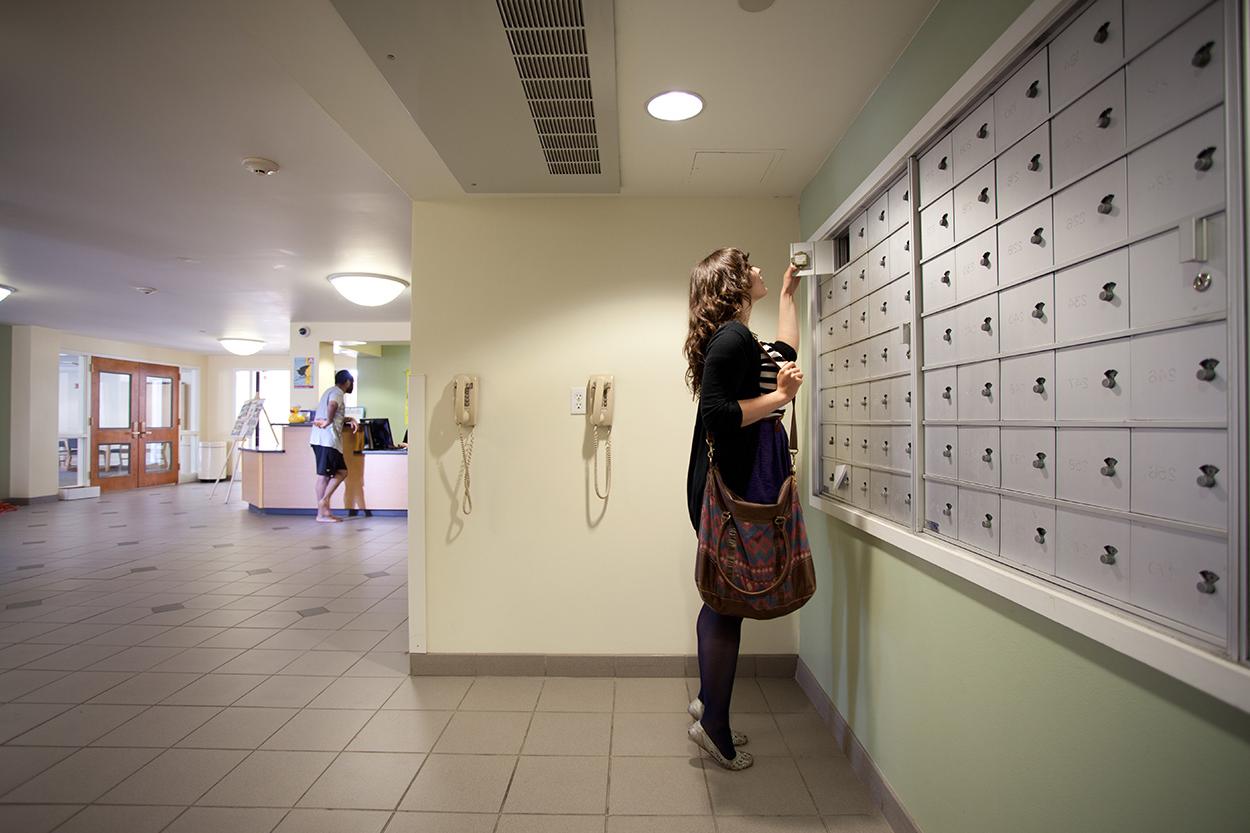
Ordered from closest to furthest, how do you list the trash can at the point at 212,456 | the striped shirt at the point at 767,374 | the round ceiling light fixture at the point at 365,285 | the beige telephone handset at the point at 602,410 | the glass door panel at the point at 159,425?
the striped shirt at the point at 767,374 → the beige telephone handset at the point at 602,410 → the round ceiling light fixture at the point at 365,285 → the glass door panel at the point at 159,425 → the trash can at the point at 212,456

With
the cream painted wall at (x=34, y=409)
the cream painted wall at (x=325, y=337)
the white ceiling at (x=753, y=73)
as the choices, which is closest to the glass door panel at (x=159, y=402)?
the cream painted wall at (x=34, y=409)

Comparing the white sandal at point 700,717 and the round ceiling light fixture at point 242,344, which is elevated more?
the round ceiling light fixture at point 242,344

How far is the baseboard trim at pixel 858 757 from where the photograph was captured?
147 centimetres

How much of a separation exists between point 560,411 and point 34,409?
9.01 meters

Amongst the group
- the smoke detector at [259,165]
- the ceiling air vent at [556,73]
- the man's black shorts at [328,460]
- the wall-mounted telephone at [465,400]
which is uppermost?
the smoke detector at [259,165]

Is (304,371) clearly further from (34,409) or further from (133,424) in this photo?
(133,424)

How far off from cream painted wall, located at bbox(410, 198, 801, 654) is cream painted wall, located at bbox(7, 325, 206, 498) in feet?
27.7

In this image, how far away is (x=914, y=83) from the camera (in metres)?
1.46

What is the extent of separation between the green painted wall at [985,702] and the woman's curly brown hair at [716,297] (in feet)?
1.75

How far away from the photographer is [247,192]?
288cm

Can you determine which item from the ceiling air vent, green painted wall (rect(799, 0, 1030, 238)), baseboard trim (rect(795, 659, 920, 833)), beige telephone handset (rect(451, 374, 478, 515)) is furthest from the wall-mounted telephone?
baseboard trim (rect(795, 659, 920, 833))

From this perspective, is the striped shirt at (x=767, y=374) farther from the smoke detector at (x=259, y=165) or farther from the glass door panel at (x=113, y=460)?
the glass door panel at (x=113, y=460)

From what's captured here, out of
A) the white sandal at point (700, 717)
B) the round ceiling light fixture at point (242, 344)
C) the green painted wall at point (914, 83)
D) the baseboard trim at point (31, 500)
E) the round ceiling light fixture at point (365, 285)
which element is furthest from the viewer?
the round ceiling light fixture at point (242, 344)

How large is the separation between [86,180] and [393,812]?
3276 millimetres
